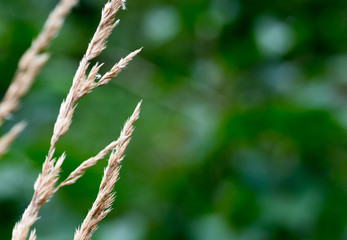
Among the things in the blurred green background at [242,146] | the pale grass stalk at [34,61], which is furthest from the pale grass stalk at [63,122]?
the blurred green background at [242,146]

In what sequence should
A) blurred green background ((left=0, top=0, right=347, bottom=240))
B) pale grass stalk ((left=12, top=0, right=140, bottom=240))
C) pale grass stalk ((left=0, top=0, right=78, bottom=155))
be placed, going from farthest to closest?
blurred green background ((left=0, top=0, right=347, bottom=240)) → pale grass stalk ((left=0, top=0, right=78, bottom=155)) → pale grass stalk ((left=12, top=0, right=140, bottom=240))

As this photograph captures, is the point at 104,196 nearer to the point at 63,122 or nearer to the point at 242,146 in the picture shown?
the point at 63,122

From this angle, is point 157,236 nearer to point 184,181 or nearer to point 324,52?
point 184,181

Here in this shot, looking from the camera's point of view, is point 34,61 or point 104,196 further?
point 34,61

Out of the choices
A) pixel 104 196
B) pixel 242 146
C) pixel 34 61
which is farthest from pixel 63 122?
pixel 242 146

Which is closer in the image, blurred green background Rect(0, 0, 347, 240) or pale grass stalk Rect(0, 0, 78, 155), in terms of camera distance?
pale grass stalk Rect(0, 0, 78, 155)

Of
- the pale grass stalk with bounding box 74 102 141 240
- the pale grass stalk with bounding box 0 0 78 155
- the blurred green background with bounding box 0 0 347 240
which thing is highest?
the blurred green background with bounding box 0 0 347 240

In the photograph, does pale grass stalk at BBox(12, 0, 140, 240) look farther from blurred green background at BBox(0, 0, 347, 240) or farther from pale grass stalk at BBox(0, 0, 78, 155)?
blurred green background at BBox(0, 0, 347, 240)

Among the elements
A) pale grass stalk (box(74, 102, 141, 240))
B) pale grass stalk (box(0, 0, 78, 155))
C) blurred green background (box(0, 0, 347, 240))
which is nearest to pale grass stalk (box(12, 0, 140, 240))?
pale grass stalk (box(74, 102, 141, 240))

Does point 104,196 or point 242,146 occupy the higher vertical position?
point 242,146
